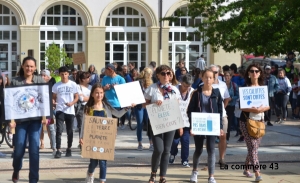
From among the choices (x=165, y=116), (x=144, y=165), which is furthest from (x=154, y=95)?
(x=144, y=165)

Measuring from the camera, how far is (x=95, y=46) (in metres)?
39.0

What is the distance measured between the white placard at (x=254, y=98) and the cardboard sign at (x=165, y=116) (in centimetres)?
115

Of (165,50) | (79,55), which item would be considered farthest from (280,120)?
(165,50)

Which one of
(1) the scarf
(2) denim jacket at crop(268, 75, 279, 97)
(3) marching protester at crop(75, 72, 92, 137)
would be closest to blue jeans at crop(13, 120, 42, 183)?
(1) the scarf

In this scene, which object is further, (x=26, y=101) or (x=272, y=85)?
(x=272, y=85)

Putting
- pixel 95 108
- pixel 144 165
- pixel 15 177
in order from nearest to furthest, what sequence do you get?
1. pixel 15 177
2. pixel 95 108
3. pixel 144 165

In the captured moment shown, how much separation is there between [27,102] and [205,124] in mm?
2666

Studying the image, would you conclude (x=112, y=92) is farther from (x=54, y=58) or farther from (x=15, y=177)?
(x=54, y=58)

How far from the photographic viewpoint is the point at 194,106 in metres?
10.6

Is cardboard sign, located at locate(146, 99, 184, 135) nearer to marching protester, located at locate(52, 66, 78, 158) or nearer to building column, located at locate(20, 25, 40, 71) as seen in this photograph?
marching protester, located at locate(52, 66, 78, 158)

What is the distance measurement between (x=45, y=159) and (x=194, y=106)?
12.5 feet

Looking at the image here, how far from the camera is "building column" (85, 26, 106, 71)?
38719 millimetres

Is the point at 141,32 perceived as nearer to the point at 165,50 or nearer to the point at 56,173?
the point at 165,50

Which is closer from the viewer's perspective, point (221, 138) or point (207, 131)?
point (207, 131)
